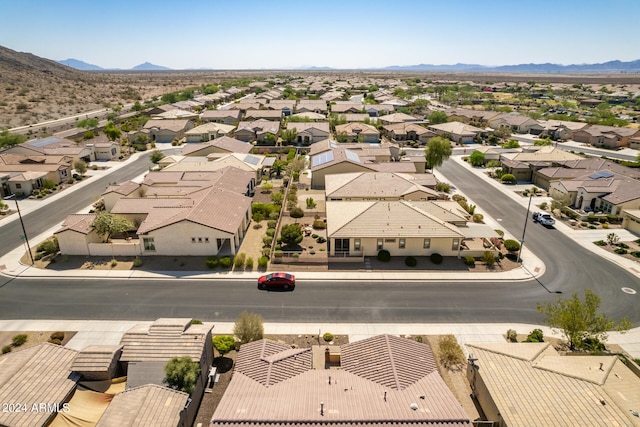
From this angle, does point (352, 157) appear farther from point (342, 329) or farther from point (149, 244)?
point (342, 329)

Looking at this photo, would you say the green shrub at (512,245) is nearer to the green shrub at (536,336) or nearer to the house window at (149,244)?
the green shrub at (536,336)

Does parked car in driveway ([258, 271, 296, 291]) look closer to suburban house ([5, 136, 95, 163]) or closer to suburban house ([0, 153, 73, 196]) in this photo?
suburban house ([0, 153, 73, 196])

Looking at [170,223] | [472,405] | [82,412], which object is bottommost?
[472,405]

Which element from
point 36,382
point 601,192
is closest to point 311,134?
point 601,192

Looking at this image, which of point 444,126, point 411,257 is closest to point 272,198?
point 411,257

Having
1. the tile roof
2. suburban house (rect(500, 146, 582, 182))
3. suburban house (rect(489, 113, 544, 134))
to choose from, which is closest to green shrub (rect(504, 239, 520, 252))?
suburban house (rect(500, 146, 582, 182))

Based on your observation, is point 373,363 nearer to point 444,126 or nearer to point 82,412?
point 82,412

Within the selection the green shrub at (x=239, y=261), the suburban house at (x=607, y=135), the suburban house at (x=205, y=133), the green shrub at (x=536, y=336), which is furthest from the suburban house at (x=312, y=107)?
the green shrub at (x=536, y=336)
